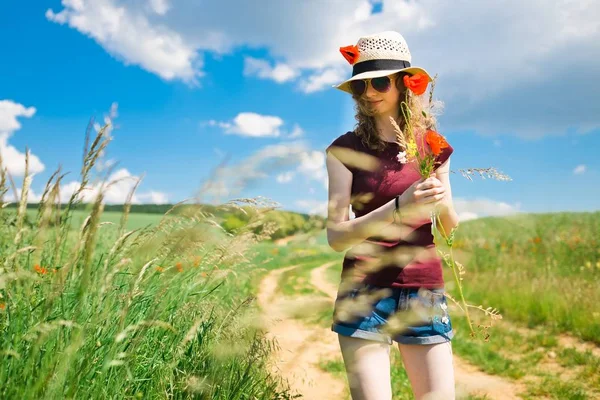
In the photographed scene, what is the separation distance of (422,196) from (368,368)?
808 millimetres

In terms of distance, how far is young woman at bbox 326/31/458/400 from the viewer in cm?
211

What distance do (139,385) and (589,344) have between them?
5.32m

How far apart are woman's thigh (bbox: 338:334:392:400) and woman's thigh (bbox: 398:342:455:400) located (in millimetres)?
147

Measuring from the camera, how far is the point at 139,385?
230 centimetres

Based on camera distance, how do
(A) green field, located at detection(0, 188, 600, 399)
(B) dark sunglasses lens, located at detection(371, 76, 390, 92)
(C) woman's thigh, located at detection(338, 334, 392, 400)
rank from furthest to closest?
(B) dark sunglasses lens, located at detection(371, 76, 390, 92)
(C) woman's thigh, located at detection(338, 334, 392, 400)
(A) green field, located at detection(0, 188, 600, 399)

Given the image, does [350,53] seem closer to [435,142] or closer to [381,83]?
[381,83]

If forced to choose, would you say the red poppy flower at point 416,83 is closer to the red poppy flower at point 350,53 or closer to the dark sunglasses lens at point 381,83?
the dark sunglasses lens at point 381,83

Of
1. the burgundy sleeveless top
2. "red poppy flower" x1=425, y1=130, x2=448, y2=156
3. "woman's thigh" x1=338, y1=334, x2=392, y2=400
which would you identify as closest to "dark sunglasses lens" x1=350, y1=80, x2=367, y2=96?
the burgundy sleeveless top

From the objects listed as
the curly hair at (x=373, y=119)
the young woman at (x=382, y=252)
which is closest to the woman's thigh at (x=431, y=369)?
the young woman at (x=382, y=252)

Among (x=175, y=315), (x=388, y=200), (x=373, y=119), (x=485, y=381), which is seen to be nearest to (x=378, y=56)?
(x=373, y=119)

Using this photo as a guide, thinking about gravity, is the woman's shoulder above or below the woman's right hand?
above

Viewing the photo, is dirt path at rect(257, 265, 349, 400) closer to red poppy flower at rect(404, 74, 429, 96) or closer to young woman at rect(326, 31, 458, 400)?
young woman at rect(326, 31, 458, 400)

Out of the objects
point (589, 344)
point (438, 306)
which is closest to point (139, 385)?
point (438, 306)

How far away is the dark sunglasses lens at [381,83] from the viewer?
2281 millimetres
